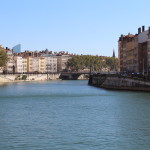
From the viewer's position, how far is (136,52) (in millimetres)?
89812

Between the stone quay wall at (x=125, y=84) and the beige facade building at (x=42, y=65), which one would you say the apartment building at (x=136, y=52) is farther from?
the beige facade building at (x=42, y=65)

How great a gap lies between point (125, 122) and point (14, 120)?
5700mm

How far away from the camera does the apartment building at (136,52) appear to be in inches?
3231

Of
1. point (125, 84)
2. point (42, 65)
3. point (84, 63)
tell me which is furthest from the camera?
point (42, 65)

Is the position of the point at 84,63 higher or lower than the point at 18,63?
higher

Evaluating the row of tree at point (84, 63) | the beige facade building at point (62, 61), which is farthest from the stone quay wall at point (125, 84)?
the beige facade building at point (62, 61)

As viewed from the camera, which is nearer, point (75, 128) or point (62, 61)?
point (75, 128)

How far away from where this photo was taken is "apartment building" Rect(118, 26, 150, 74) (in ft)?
269

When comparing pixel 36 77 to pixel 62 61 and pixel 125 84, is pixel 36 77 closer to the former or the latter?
pixel 125 84

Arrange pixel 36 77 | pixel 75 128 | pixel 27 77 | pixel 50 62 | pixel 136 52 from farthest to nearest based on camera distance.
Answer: pixel 50 62
pixel 36 77
pixel 27 77
pixel 136 52
pixel 75 128

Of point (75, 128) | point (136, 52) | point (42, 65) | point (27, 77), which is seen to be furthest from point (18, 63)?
point (75, 128)

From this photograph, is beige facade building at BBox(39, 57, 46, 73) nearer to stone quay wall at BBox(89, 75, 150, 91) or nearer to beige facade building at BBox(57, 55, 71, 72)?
beige facade building at BBox(57, 55, 71, 72)

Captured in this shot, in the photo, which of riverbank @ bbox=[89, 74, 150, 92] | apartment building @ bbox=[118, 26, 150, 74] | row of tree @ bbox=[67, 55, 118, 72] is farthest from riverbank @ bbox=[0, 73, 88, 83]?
riverbank @ bbox=[89, 74, 150, 92]

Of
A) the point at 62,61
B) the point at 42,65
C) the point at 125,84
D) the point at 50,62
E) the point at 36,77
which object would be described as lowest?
the point at 125,84
